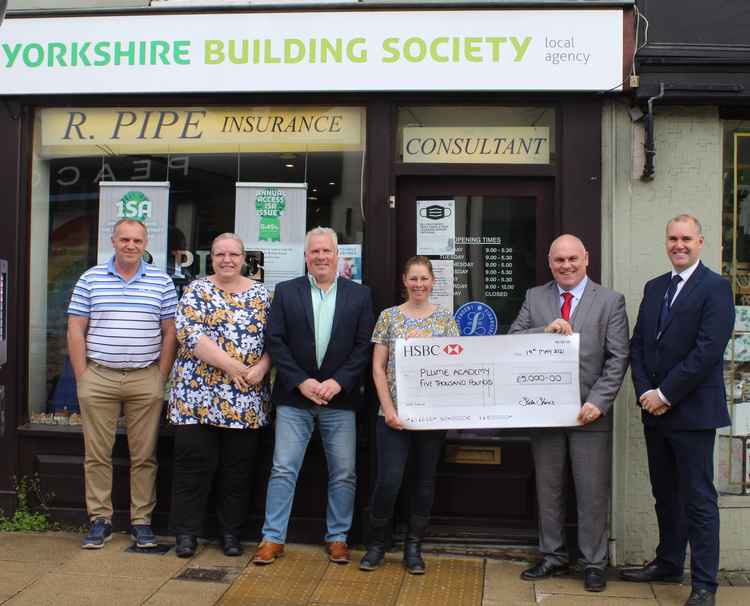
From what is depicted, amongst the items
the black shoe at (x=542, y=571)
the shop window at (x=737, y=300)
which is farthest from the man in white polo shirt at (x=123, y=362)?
the shop window at (x=737, y=300)

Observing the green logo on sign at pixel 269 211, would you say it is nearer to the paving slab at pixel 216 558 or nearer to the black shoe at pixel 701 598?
the paving slab at pixel 216 558

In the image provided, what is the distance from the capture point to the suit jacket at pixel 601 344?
192 inches

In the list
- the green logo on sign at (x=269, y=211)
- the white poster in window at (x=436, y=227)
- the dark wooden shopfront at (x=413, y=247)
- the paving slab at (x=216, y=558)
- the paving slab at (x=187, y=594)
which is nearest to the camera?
the paving slab at (x=187, y=594)

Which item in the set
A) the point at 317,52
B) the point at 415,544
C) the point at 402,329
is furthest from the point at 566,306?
the point at 317,52

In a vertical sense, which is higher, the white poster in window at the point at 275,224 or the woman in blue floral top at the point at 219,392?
the white poster in window at the point at 275,224

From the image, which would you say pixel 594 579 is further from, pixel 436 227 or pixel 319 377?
pixel 436 227

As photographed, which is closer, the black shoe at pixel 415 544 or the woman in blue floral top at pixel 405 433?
the woman in blue floral top at pixel 405 433

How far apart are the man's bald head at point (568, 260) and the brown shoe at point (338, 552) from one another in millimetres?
2051

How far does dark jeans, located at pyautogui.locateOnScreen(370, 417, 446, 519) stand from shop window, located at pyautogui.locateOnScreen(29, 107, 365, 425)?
123cm

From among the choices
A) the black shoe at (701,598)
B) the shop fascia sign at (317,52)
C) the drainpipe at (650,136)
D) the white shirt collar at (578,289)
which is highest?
the shop fascia sign at (317,52)

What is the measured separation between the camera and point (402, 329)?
5090 mm

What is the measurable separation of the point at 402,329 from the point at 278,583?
1.59 metres

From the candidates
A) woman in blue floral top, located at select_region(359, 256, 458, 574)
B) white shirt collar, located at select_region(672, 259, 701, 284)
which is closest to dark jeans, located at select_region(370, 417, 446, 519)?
woman in blue floral top, located at select_region(359, 256, 458, 574)

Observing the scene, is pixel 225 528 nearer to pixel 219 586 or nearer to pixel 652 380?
pixel 219 586
